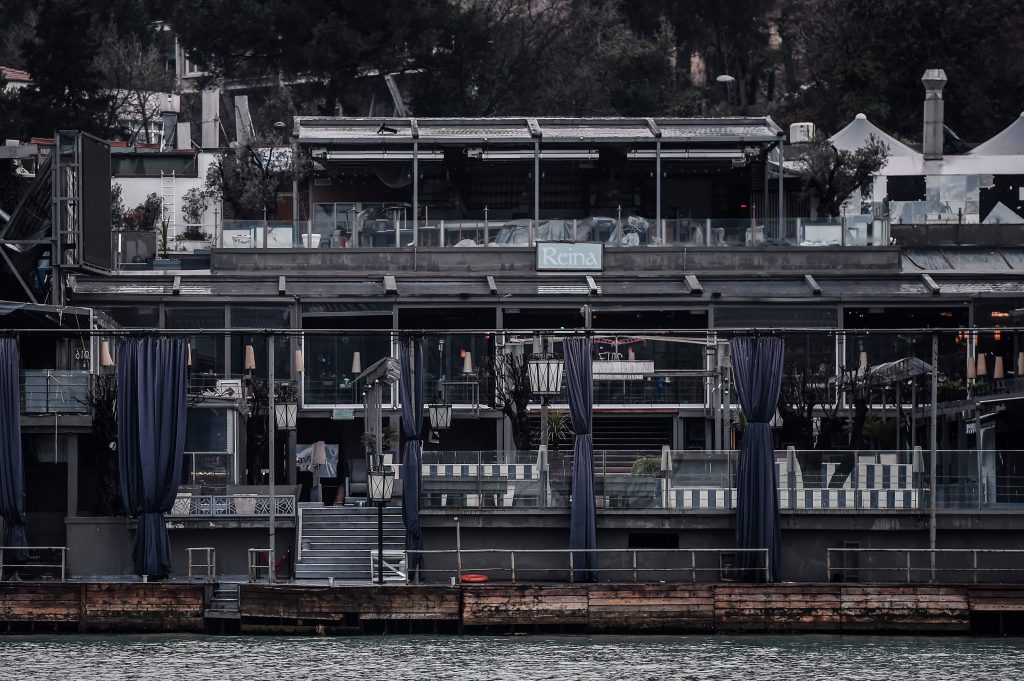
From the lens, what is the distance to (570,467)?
48.8m

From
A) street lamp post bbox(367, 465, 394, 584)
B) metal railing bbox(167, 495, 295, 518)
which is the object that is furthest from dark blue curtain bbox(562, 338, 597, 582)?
metal railing bbox(167, 495, 295, 518)

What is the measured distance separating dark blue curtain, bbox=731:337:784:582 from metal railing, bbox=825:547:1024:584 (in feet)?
5.15

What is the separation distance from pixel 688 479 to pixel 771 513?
Result: 2417mm

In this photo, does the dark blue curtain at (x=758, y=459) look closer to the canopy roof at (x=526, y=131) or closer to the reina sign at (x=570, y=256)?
the reina sign at (x=570, y=256)

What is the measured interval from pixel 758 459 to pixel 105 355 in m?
18.1

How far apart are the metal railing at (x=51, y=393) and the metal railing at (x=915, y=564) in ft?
59.8

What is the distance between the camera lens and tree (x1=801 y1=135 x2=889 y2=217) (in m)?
69.6

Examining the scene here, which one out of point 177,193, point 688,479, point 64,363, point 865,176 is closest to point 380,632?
point 688,479

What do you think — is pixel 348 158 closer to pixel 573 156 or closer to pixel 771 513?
pixel 573 156

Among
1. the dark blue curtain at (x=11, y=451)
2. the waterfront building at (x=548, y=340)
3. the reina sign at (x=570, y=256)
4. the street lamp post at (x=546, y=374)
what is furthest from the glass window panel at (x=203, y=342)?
the street lamp post at (x=546, y=374)

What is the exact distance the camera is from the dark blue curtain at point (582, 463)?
46.7 meters

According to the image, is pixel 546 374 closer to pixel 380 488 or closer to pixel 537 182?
pixel 380 488

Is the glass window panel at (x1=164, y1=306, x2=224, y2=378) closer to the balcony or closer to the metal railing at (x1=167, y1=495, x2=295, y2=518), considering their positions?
the metal railing at (x1=167, y1=495, x2=295, y2=518)

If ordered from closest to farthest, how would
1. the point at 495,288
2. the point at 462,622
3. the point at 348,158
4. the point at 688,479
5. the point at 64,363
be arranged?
the point at 462,622
the point at 688,479
the point at 64,363
the point at 495,288
the point at 348,158
